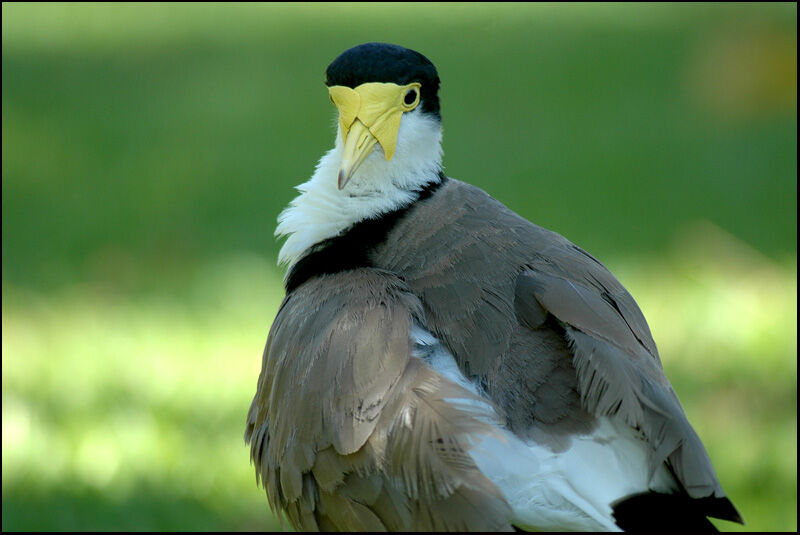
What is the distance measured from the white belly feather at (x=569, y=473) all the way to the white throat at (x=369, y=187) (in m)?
0.90

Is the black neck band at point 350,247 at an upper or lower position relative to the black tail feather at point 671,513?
upper

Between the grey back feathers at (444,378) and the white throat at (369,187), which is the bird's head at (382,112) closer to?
the white throat at (369,187)

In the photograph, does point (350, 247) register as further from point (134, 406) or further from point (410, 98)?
point (134, 406)

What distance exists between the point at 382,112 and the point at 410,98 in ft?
0.46

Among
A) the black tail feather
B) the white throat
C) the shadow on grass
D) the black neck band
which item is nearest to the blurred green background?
the shadow on grass

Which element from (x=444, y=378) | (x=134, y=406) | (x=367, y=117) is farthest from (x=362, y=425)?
(x=134, y=406)

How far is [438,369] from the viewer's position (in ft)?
9.49

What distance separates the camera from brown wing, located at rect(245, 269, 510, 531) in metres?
2.65

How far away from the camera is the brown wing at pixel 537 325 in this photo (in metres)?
2.75

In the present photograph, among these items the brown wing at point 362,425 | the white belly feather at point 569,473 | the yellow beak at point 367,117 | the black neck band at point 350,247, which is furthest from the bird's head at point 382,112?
the white belly feather at point 569,473

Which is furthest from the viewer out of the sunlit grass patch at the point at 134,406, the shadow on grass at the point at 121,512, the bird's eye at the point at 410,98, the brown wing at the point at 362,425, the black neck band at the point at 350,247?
the sunlit grass patch at the point at 134,406

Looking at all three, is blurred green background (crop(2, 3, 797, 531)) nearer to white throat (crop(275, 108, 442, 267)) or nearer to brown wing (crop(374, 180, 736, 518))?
white throat (crop(275, 108, 442, 267))

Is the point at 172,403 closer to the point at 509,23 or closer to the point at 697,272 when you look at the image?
the point at 697,272

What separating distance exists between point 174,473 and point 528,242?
6.32 ft
